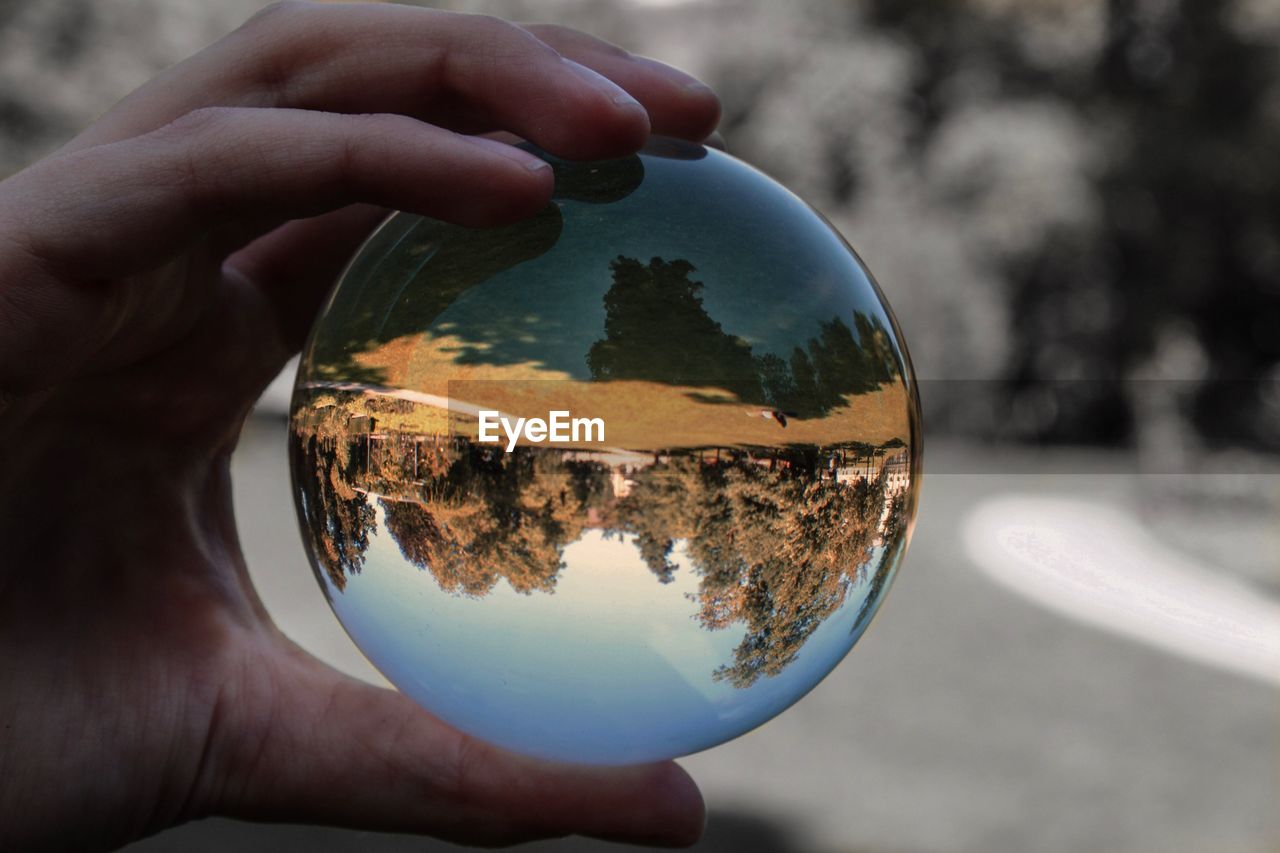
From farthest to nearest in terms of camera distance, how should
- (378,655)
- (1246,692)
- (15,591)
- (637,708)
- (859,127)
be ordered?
1. (859,127)
2. (1246,692)
3. (15,591)
4. (378,655)
5. (637,708)

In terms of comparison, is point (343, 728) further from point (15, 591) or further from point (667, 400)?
point (667, 400)

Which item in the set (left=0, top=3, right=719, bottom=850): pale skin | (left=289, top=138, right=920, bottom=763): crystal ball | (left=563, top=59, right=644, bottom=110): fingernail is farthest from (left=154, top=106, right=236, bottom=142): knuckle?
(left=563, top=59, right=644, bottom=110): fingernail

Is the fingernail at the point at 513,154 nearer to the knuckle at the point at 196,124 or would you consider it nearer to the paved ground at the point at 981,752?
the knuckle at the point at 196,124

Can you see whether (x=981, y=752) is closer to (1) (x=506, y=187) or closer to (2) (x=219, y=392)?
(2) (x=219, y=392)

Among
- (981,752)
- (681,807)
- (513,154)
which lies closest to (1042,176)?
(981,752)

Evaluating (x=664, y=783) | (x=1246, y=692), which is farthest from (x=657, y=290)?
(x=1246, y=692)

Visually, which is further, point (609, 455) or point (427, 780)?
point (427, 780)

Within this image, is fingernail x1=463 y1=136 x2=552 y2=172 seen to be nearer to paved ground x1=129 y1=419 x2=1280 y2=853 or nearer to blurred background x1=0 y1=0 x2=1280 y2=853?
paved ground x1=129 y1=419 x2=1280 y2=853
